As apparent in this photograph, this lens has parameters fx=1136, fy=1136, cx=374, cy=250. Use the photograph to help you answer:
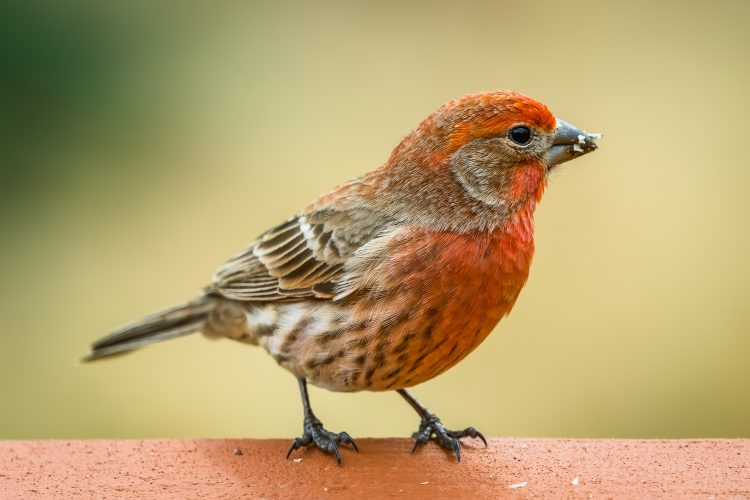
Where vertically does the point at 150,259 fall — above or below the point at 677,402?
above

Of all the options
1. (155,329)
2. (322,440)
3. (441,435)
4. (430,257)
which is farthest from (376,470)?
(155,329)

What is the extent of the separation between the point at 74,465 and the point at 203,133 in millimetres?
5307

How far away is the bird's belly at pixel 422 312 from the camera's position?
4.27 m

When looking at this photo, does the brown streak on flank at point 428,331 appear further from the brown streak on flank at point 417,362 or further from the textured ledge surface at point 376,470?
the textured ledge surface at point 376,470

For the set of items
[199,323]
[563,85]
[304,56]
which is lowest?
[199,323]

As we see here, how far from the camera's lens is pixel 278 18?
380 inches

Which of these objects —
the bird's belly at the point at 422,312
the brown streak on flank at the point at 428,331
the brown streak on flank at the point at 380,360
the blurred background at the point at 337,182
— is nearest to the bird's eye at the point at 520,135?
the bird's belly at the point at 422,312

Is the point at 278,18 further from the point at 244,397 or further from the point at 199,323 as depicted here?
the point at 199,323

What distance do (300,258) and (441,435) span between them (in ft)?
3.25

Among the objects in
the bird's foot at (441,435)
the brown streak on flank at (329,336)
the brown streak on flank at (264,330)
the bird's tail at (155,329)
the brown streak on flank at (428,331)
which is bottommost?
the bird's foot at (441,435)

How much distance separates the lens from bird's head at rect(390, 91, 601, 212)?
438 centimetres

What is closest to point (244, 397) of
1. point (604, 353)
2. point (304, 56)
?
point (604, 353)

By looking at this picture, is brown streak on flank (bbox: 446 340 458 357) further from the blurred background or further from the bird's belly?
the blurred background

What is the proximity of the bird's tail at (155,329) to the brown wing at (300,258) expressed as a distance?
0.79 feet
